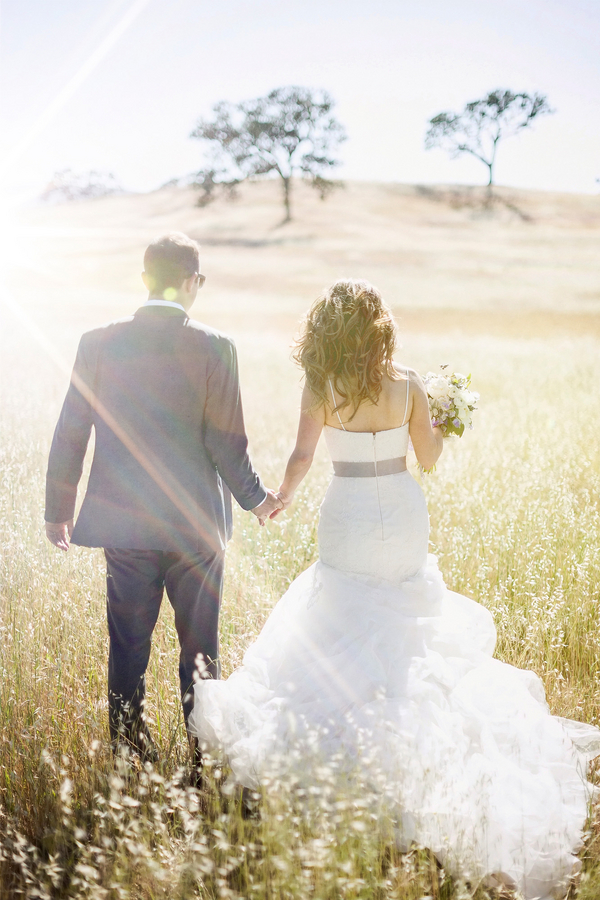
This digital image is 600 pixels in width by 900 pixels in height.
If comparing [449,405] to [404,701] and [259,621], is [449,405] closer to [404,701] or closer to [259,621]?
[404,701]

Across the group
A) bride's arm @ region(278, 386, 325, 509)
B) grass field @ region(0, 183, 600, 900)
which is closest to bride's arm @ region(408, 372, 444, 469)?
bride's arm @ region(278, 386, 325, 509)

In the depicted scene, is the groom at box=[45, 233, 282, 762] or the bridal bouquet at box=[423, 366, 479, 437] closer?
the groom at box=[45, 233, 282, 762]

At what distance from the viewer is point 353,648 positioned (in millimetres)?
3238

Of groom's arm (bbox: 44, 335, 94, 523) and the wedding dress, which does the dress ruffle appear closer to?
the wedding dress

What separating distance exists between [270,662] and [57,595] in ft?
5.92

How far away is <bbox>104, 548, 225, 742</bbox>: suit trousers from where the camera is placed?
3332mm

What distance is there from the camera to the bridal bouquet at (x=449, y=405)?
3.91 metres

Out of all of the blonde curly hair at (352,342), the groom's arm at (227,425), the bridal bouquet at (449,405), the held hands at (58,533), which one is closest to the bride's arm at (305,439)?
the blonde curly hair at (352,342)

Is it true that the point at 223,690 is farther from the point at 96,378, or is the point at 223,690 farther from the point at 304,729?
the point at 96,378

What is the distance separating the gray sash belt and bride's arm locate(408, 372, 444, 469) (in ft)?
0.51

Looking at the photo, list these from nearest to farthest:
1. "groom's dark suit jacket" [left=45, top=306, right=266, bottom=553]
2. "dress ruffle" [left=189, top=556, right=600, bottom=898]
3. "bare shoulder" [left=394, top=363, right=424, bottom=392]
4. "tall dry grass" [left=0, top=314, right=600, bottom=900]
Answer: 1. "tall dry grass" [left=0, top=314, right=600, bottom=900]
2. "dress ruffle" [left=189, top=556, right=600, bottom=898]
3. "groom's dark suit jacket" [left=45, top=306, right=266, bottom=553]
4. "bare shoulder" [left=394, top=363, right=424, bottom=392]

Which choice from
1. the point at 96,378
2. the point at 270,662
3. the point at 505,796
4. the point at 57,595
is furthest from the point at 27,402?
the point at 505,796

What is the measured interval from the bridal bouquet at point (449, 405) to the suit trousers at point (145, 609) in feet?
5.02

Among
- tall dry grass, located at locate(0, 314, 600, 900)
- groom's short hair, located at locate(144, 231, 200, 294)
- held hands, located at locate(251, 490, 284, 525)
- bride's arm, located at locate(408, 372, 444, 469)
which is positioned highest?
groom's short hair, located at locate(144, 231, 200, 294)
